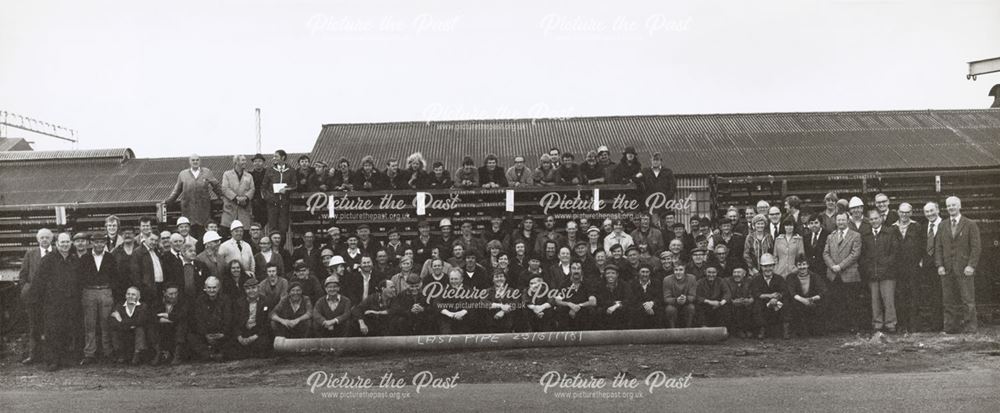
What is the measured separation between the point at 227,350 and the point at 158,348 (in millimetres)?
965

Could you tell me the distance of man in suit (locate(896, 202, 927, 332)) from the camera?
1174cm

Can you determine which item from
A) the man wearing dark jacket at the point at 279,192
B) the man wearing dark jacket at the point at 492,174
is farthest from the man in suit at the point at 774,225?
the man wearing dark jacket at the point at 279,192

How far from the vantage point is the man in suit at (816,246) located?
478 inches

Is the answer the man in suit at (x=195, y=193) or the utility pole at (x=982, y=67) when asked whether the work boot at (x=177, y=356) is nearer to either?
the man in suit at (x=195, y=193)

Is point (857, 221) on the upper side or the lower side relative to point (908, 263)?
upper

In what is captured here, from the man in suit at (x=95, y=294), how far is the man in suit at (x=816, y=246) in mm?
10608

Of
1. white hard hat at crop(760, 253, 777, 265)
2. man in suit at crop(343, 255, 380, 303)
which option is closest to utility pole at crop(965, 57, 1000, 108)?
white hard hat at crop(760, 253, 777, 265)

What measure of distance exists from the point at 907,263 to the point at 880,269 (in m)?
0.52

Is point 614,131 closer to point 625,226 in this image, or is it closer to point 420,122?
point 420,122

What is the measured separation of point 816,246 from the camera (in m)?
12.2

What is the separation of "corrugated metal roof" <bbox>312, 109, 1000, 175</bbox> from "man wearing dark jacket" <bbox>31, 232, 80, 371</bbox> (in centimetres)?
1036

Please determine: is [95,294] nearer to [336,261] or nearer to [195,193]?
[195,193]

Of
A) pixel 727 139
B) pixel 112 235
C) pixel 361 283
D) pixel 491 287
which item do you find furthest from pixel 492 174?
pixel 727 139

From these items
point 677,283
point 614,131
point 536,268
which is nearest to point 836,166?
point 614,131
